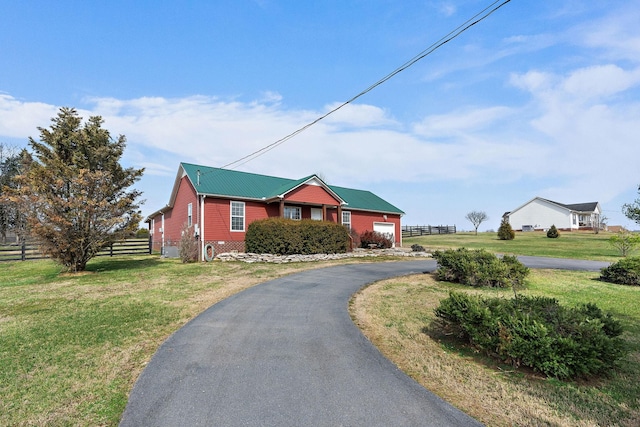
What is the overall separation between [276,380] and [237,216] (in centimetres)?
1824

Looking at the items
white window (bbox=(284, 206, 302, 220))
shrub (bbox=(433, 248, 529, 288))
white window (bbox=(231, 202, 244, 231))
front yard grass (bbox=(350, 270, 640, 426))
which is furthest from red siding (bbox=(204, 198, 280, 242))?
front yard grass (bbox=(350, 270, 640, 426))

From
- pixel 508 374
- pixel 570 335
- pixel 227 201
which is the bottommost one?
pixel 508 374

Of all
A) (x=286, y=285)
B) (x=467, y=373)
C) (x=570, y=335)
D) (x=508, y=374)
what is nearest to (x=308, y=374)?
(x=467, y=373)

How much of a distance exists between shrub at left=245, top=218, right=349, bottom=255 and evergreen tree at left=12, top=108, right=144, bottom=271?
627cm

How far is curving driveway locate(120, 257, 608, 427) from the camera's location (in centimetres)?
342

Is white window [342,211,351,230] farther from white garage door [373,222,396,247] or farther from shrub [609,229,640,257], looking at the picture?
shrub [609,229,640,257]

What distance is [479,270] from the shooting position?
39.0ft

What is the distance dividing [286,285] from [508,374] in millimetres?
7247

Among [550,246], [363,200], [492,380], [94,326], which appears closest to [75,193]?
[94,326]

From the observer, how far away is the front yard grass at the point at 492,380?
140 inches

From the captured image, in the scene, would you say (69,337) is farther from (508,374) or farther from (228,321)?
(508,374)

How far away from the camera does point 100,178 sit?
14.2 m

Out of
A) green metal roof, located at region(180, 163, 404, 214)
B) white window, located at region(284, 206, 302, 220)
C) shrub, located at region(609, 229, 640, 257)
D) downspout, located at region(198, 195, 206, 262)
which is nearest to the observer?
shrub, located at region(609, 229, 640, 257)

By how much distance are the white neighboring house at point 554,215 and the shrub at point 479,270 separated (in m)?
51.9
